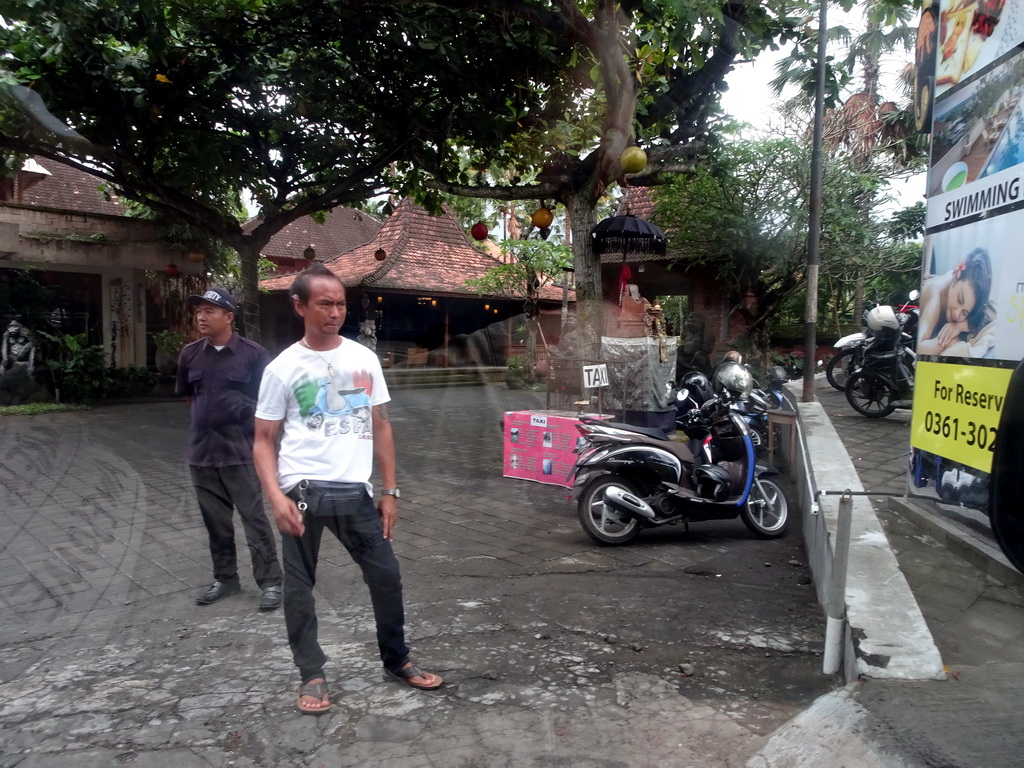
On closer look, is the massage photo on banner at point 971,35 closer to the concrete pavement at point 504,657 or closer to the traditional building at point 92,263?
the concrete pavement at point 504,657

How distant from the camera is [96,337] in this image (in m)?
16.7

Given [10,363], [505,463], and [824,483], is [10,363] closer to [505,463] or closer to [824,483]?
[505,463]

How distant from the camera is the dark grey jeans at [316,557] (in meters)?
3.15

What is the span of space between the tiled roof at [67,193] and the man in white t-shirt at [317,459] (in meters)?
20.4

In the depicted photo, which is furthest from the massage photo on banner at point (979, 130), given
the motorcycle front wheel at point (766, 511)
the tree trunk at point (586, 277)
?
the tree trunk at point (586, 277)

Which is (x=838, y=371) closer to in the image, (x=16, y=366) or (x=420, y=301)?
(x=16, y=366)

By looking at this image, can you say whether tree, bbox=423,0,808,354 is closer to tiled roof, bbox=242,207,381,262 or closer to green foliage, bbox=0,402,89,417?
green foliage, bbox=0,402,89,417

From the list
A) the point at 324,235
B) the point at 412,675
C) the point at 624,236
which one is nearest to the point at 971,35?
the point at 412,675

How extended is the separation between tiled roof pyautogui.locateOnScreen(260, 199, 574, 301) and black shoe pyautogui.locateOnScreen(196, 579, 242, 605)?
15.1m

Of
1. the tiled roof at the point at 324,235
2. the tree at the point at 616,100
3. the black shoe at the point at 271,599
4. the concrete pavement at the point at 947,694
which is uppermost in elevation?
the tiled roof at the point at 324,235

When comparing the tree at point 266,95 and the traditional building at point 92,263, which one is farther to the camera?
the traditional building at point 92,263

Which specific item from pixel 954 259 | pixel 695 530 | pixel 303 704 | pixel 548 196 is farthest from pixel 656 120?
pixel 303 704

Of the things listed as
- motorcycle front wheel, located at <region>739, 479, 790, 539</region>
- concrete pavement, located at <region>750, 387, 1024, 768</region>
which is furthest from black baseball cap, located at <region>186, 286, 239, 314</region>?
motorcycle front wheel, located at <region>739, 479, 790, 539</region>

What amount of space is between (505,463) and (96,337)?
12.3 m
